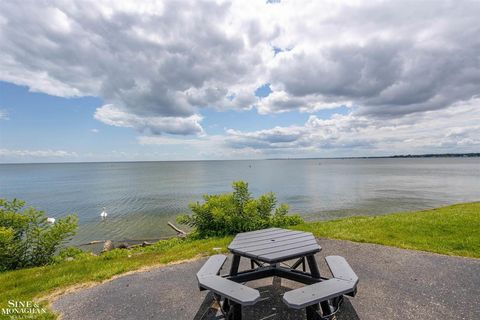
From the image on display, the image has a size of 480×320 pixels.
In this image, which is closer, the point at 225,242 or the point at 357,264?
the point at 357,264

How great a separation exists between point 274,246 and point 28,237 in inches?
289

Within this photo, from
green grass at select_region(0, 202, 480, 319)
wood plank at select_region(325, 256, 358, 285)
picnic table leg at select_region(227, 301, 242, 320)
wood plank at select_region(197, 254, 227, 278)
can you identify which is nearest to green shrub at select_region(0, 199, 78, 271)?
green grass at select_region(0, 202, 480, 319)

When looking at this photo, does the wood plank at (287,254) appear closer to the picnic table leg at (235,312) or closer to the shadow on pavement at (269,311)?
the picnic table leg at (235,312)

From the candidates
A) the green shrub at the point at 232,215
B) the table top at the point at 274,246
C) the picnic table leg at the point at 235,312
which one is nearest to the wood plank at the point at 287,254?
the table top at the point at 274,246

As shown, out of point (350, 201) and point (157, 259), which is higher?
point (157, 259)

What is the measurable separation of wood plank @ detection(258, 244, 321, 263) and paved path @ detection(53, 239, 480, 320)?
3.11 feet

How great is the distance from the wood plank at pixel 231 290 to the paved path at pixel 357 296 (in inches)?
28.7

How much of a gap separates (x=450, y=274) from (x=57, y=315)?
6.74 metres

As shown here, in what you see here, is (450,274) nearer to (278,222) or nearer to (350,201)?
(278,222)

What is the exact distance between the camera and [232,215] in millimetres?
8758

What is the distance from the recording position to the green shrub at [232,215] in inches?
339

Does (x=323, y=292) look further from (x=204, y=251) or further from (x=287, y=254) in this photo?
(x=204, y=251)

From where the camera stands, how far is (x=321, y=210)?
23.8 metres

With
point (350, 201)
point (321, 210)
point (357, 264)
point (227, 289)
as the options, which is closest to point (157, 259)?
point (227, 289)
